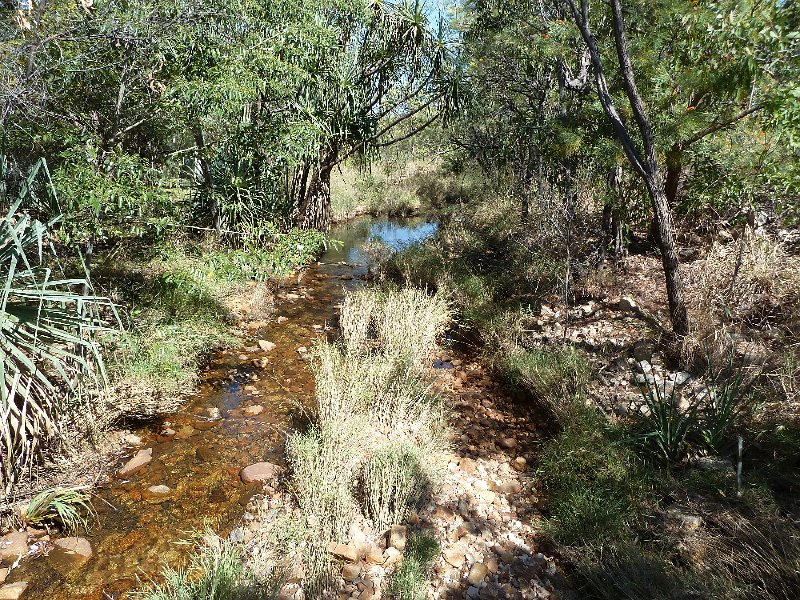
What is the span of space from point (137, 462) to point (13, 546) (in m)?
1.01

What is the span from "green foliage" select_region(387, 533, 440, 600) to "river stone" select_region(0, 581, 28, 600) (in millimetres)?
2268

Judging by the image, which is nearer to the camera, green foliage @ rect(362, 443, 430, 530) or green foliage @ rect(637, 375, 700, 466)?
green foliage @ rect(362, 443, 430, 530)

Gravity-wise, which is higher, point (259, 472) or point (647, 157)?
point (647, 157)

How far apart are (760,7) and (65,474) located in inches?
251

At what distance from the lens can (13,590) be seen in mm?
2764

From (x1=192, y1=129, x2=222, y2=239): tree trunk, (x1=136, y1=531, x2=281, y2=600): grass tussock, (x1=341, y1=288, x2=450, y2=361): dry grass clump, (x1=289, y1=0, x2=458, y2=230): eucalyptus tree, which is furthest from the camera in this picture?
(x1=289, y1=0, x2=458, y2=230): eucalyptus tree

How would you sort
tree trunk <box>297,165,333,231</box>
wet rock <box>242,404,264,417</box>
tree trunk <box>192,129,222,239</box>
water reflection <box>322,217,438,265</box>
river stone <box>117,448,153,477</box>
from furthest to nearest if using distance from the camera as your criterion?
1. water reflection <box>322,217,438,265</box>
2. tree trunk <box>297,165,333,231</box>
3. tree trunk <box>192,129,222,239</box>
4. wet rock <box>242,404,264,417</box>
5. river stone <box>117,448,153,477</box>

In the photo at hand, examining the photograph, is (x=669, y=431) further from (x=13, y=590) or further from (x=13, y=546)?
(x=13, y=546)

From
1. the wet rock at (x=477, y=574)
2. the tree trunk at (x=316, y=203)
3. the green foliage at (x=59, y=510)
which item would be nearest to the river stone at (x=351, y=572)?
the wet rock at (x=477, y=574)

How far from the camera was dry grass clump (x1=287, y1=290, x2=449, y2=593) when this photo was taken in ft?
10.5

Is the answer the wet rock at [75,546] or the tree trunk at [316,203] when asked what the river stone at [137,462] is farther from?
the tree trunk at [316,203]

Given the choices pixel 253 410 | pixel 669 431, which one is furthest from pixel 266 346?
pixel 669 431

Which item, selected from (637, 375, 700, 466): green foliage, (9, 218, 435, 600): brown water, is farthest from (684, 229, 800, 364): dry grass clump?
(9, 218, 435, 600): brown water

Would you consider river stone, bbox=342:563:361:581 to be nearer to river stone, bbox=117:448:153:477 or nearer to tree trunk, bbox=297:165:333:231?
river stone, bbox=117:448:153:477
